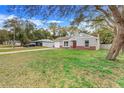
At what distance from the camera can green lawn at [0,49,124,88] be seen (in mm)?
2342

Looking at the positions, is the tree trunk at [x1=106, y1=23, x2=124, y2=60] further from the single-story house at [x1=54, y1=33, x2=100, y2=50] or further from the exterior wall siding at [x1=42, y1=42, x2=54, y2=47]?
the exterior wall siding at [x1=42, y1=42, x2=54, y2=47]

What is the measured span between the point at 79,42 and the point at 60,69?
0.54m

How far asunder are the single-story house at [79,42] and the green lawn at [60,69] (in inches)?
3.0

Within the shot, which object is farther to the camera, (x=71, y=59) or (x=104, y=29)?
(x=104, y=29)

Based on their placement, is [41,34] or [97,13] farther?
[97,13]

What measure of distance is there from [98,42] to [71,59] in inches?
18.7

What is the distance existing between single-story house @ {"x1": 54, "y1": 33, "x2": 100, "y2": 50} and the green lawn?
75mm

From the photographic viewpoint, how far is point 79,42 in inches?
112

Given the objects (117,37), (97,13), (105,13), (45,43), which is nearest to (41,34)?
(45,43)

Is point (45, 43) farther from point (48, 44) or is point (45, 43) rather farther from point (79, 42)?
point (79, 42)

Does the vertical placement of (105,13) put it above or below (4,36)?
above
